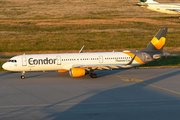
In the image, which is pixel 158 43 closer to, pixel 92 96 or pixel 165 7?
pixel 92 96

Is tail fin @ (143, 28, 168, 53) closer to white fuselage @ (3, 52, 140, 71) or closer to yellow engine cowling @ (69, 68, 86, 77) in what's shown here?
white fuselage @ (3, 52, 140, 71)

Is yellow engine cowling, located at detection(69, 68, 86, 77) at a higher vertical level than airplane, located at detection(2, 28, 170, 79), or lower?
lower

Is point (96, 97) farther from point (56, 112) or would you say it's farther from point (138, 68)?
point (138, 68)

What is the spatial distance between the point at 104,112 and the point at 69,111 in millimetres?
3426

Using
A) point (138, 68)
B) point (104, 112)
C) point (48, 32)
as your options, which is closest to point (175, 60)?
point (138, 68)

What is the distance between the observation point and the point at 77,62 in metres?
43.6

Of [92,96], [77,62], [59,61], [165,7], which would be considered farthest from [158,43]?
[165,7]

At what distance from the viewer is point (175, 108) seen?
92.9 feet

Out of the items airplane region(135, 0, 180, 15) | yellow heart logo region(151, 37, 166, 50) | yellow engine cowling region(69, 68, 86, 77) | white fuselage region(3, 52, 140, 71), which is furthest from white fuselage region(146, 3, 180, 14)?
yellow engine cowling region(69, 68, 86, 77)

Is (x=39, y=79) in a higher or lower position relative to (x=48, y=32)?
lower

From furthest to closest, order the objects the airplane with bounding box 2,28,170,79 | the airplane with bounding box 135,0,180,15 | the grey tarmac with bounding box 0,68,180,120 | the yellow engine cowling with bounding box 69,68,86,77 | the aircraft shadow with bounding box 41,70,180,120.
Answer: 1. the airplane with bounding box 135,0,180,15
2. the airplane with bounding box 2,28,170,79
3. the yellow engine cowling with bounding box 69,68,86,77
4. the grey tarmac with bounding box 0,68,180,120
5. the aircraft shadow with bounding box 41,70,180,120

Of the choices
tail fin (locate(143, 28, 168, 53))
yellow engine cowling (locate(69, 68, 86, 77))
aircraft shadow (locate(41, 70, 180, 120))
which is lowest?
aircraft shadow (locate(41, 70, 180, 120))

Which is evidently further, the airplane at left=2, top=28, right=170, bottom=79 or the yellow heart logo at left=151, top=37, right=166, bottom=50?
the yellow heart logo at left=151, top=37, right=166, bottom=50

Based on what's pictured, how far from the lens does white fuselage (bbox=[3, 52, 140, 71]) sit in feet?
139
